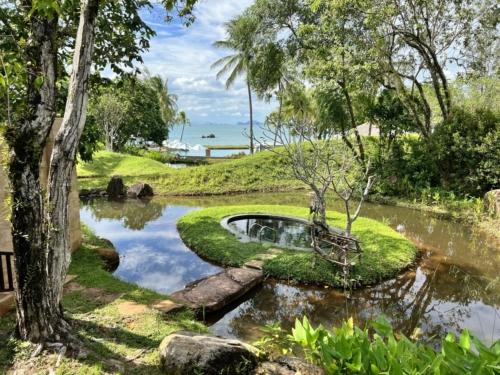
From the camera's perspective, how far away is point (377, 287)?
6.01 m

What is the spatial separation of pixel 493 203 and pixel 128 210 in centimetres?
1166

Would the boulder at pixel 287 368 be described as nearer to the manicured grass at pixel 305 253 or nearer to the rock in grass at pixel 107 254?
the manicured grass at pixel 305 253

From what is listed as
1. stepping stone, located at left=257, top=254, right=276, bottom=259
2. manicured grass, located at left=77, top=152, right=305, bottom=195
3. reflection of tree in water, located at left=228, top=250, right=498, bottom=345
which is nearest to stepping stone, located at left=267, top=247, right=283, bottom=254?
stepping stone, located at left=257, top=254, right=276, bottom=259

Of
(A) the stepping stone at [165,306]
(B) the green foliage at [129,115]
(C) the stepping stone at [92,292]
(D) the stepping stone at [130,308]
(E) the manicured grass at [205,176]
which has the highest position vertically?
(B) the green foliage at [129,115]

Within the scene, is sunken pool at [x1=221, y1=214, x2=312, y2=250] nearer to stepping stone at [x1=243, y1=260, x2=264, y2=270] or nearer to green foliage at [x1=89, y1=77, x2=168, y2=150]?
stepping stone at [x1=243, y1=260, x2=264, y2=270]

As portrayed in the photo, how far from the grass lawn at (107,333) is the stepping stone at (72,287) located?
0.08 metres

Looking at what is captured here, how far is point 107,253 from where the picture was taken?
6.76 meters

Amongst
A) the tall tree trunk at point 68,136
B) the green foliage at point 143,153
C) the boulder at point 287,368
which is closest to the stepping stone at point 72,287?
the tall tree trunk at point 68,136

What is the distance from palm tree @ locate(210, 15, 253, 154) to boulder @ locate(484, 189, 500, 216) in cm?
1209

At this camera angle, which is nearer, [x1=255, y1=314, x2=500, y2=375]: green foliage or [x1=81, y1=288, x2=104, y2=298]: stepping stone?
[x1=255, y1=314, x2=500, y2=375]: green foliage

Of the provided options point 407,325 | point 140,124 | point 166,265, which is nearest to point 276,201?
point 166,265

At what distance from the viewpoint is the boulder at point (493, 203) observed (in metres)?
9.90

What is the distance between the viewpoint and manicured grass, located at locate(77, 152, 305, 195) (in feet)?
51.1

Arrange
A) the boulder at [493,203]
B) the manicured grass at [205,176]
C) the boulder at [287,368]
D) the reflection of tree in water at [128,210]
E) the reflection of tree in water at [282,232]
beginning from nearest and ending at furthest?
the boulder at [287,368] < the reflection of tree in water at [282,232] < the boulder at [493,203] < the reflection of tree in water at [128,210] < the manicured grass at [205,176]
